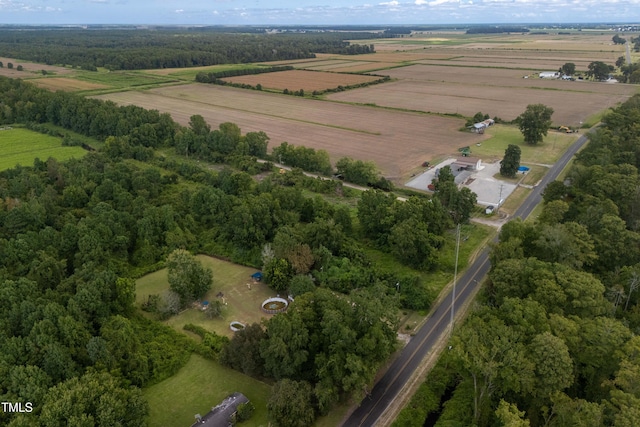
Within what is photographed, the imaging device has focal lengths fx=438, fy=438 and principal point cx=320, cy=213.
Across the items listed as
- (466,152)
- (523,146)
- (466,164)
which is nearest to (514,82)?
(523,146)

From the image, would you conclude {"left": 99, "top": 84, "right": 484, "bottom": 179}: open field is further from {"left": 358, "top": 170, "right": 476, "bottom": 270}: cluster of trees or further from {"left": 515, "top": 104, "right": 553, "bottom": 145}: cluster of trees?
{"left": 358, "top": 170, "right": 476, "bottom": 270}: cluster of trees

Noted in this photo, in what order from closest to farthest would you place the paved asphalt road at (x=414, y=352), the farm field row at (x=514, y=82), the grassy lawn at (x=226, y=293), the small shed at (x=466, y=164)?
the paved asphalt road at (x=414, y=352)
the grassy lawn at (x=226, y=293)
the small shed at (x=466, y=164)
the farm field row at (x=514, y=82)

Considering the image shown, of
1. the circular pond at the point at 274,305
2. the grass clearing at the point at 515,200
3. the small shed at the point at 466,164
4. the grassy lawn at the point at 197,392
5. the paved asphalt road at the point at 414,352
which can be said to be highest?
the small shed at the point at 466,164

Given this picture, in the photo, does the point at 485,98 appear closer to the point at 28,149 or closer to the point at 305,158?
the point at 305,158

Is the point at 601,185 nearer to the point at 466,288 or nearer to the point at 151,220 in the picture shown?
the point at 466,288

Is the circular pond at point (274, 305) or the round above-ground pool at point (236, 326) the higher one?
the circular pond at point (274, 305)

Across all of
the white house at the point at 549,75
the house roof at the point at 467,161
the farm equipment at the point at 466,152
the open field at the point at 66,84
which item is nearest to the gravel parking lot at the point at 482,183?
the house roof at the point at 467,161

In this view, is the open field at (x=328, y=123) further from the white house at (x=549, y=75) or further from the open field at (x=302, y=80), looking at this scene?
the white house at (x=549, y=75)
